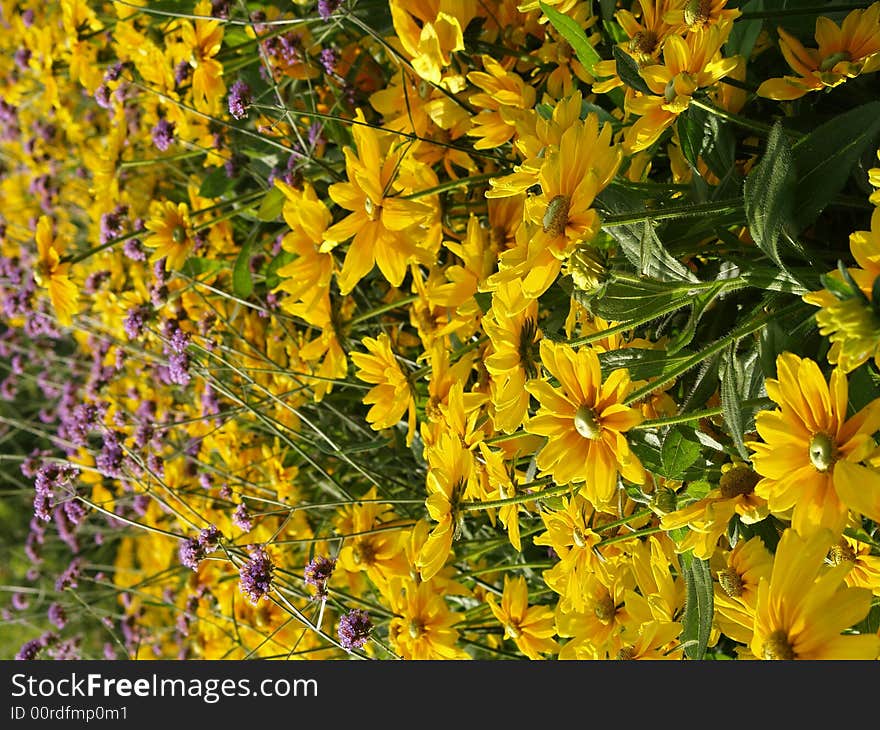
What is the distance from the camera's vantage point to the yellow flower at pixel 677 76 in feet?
1.53

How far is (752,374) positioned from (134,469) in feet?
2.60

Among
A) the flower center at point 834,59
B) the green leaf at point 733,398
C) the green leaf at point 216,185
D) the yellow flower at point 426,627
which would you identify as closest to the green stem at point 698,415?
the green leaf at point 733,398

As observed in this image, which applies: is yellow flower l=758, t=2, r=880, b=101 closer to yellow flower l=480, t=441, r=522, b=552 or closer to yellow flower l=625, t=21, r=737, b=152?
yellow flower l=625, t=21, r=737, b=152

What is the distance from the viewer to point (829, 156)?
0.47 m

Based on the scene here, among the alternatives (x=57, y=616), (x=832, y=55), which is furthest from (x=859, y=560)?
(x=57, y=616)

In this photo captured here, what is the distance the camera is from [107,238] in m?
1.06

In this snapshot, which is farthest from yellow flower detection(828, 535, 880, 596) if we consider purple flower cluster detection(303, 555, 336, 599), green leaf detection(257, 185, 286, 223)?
green leaf detection(257, 185, 286, 223)

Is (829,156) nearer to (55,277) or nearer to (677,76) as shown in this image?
(677,76)

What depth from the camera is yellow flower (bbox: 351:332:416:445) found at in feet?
2.43

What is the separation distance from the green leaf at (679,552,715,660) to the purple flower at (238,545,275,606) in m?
0.38

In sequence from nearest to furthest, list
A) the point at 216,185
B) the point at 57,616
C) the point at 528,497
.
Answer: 1. the point at 528,497
2. the point at 216,185
3. the point at 57,616

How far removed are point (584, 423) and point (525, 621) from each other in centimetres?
31
